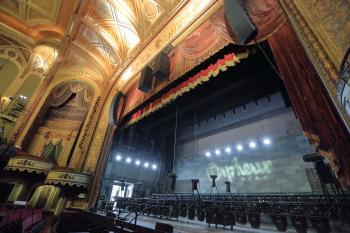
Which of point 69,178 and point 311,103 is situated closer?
point 311,103

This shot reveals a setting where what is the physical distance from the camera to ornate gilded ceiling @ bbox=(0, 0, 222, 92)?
607cm

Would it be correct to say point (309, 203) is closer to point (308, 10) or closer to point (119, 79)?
point (308, 10)

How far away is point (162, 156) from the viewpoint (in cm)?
1066

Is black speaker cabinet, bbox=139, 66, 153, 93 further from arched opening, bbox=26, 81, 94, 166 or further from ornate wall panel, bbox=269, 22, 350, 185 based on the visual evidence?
arched opening, bbox=26, 81, 94, 166

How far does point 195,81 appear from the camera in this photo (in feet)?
13.6

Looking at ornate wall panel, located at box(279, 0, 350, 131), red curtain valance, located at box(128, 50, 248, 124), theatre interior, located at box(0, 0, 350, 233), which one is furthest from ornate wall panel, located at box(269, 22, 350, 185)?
red curtain valance, located at box(128, 50, 248, 124)

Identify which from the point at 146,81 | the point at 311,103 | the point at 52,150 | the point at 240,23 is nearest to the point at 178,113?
the point at 146,81

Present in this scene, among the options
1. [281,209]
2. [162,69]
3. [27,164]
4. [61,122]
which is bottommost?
[281,209]

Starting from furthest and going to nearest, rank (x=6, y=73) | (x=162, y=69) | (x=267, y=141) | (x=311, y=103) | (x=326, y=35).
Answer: (x=6, y=73) → (x=267, y=141) → (x=162, y=69) → (x=311, y=103) → (x=326, y=35)

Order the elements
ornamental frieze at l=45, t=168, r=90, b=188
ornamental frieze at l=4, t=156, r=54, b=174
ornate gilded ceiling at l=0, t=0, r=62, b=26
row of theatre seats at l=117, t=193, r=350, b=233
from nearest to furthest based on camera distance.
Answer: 1. row of theatre seats at l=117, t=193, r=350, b=233
2. ornamental frieze at l=45, t=168, r=90, b=188
3. ornamental frieze at l=4, t=156, r=54, b=174
4. ornate gilded ceiling at l=0, t=0, r=62, b=26

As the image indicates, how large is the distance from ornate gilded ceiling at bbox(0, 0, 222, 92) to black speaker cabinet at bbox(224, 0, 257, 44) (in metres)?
1.97

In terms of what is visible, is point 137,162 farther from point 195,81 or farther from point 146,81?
point 195,81

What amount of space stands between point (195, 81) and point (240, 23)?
5.45 feet

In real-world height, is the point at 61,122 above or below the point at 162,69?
above
